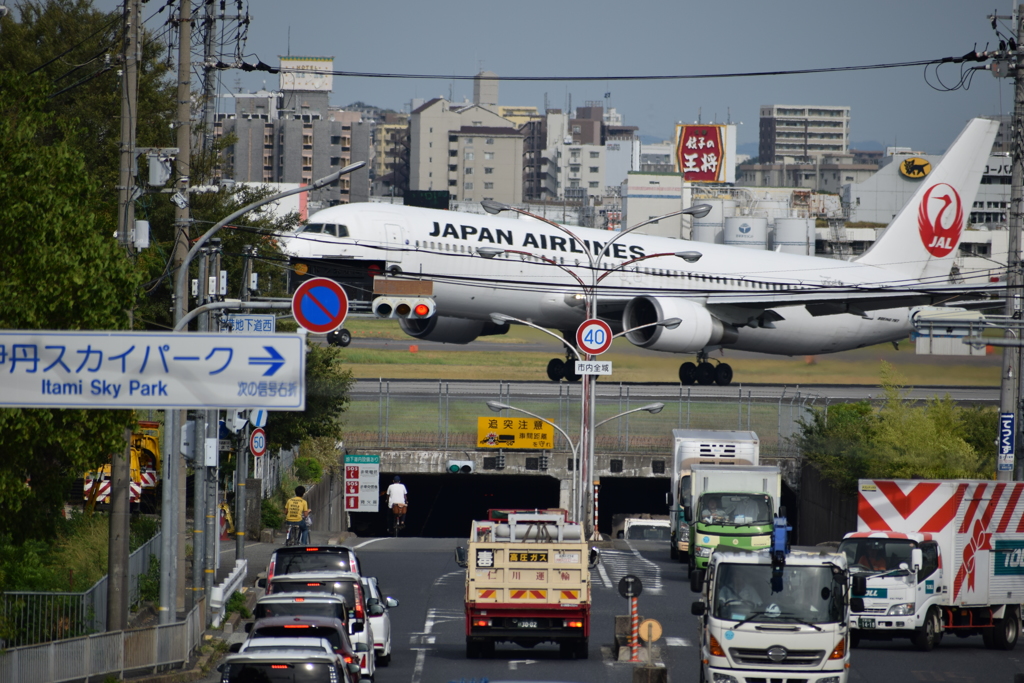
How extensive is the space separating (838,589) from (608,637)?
23.8 feet

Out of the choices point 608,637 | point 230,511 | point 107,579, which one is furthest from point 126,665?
point 230,511

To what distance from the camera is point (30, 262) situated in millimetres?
16438

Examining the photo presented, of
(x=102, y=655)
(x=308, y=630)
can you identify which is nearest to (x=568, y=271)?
(x=102, y=655)

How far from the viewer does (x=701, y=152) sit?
172m

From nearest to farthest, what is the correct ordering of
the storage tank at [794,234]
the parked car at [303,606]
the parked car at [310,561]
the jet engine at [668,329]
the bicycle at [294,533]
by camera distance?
the parked car at [303,606]
the parked car at [310,561]
the bicycle at [294,533]
the jet engine at [668,329]
the storage tank at [794,234]

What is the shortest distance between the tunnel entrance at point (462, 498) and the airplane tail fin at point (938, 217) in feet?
63.3

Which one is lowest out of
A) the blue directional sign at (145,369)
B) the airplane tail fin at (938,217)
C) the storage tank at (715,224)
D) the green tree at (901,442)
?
the green tree at (901,442)

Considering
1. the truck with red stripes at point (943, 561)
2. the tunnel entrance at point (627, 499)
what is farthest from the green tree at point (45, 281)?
the tunnel entrance at point (627, 499)

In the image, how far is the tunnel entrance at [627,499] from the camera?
58625 mm

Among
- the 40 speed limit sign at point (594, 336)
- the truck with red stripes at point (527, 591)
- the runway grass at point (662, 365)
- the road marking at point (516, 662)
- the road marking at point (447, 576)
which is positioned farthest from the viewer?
the runway grass at point (662, 365)

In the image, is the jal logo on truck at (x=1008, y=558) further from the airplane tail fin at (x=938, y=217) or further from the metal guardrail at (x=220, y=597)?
the airplane tail fin at (x=938, y=217)

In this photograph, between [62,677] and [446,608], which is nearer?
[62,677]

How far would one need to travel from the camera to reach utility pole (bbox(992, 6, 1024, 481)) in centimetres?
2784

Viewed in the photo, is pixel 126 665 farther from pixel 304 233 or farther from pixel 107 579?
pixel 304 233
